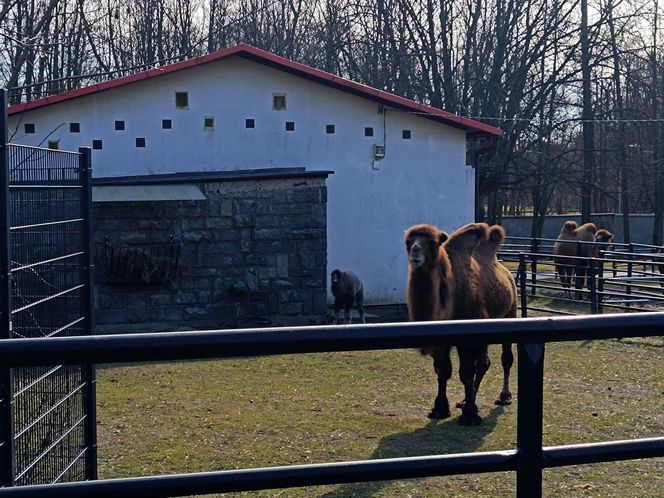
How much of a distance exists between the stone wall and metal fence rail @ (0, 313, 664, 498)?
45.4 ft

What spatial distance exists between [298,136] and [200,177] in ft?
10.1

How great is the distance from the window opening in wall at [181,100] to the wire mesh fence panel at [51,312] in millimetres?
12579

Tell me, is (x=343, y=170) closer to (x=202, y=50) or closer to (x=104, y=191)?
(x=104, y=191)

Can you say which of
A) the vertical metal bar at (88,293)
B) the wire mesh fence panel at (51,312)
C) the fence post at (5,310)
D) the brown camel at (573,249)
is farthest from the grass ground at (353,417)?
the brown camel at (573,249)

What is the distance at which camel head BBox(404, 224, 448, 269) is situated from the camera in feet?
28.9

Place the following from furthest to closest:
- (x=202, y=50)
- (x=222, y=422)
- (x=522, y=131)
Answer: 1. (x=202, y=50)
2. (x=522, y=131)
3. (x=222, y=422)

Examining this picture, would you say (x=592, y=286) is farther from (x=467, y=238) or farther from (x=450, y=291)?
(x=450, y=291)

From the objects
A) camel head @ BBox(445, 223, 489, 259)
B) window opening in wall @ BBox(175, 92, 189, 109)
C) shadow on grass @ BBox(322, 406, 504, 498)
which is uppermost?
window opening in wall @ BBox(175, 92, 189, 109)

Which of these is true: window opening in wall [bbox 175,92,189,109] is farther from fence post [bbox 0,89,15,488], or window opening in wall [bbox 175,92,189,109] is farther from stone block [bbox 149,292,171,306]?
fence post [bbox 0,89,15,488]

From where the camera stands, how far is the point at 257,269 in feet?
54.1

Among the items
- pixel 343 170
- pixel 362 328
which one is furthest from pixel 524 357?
pixel 343 170

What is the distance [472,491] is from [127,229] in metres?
11.0

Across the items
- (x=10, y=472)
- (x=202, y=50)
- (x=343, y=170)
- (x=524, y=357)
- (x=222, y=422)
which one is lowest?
(x=222, y=422)

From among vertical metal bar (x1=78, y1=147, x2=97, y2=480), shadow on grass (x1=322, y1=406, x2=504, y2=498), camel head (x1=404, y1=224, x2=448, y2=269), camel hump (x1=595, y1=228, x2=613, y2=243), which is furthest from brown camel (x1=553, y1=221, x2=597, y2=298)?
vertical metal bar (x1=78, y1=147, x2=97, y2=480)
